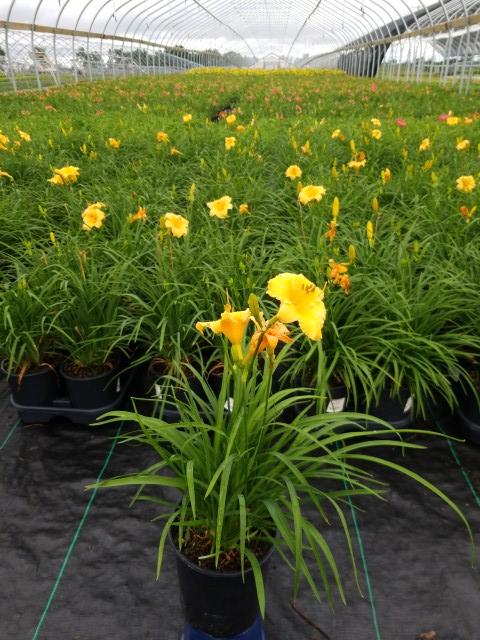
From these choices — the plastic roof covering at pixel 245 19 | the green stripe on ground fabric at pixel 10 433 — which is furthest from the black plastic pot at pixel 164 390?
the plastic roof covering at pixel 245 19

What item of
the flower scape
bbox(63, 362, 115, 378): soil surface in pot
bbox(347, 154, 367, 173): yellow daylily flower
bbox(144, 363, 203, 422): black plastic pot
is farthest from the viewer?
bbox(347, 154, 367, 173): yellow daylily flower

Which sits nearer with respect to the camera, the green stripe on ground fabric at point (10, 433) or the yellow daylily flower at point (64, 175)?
the green stripe on ground fabric at point (10, 433)

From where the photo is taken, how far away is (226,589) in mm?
1296

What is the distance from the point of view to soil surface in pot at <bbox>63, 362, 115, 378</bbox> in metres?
2.27

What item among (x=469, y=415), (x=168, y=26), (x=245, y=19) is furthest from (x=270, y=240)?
(x=245, y=19)

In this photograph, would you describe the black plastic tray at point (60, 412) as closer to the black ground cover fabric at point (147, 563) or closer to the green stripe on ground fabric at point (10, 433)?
the green stripe on ground fabric at point (10, 433)

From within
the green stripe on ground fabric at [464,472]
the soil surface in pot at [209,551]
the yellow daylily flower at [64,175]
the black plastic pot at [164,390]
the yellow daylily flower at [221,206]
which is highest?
the yellow daylily flower at [64,175]

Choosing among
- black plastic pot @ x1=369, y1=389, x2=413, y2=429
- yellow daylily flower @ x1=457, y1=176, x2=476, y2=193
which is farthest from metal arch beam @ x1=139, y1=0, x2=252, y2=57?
black plastic pot @ x1=369, y1=389, x2=413, y2=429

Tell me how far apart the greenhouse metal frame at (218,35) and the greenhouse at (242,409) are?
435 inches

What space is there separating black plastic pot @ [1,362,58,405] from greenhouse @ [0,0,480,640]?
0.01 m

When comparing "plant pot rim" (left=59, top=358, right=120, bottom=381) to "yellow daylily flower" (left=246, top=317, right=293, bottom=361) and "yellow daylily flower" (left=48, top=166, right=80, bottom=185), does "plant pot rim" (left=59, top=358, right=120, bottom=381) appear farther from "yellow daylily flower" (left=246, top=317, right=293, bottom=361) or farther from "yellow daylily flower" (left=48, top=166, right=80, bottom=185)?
"yellow daylily flower" (left=246, top=317, right=293, bottom=361)

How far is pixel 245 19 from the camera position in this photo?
41.3 m

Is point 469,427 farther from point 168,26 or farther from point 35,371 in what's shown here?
point 168,26

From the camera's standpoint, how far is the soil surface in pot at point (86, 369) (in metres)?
2.27
